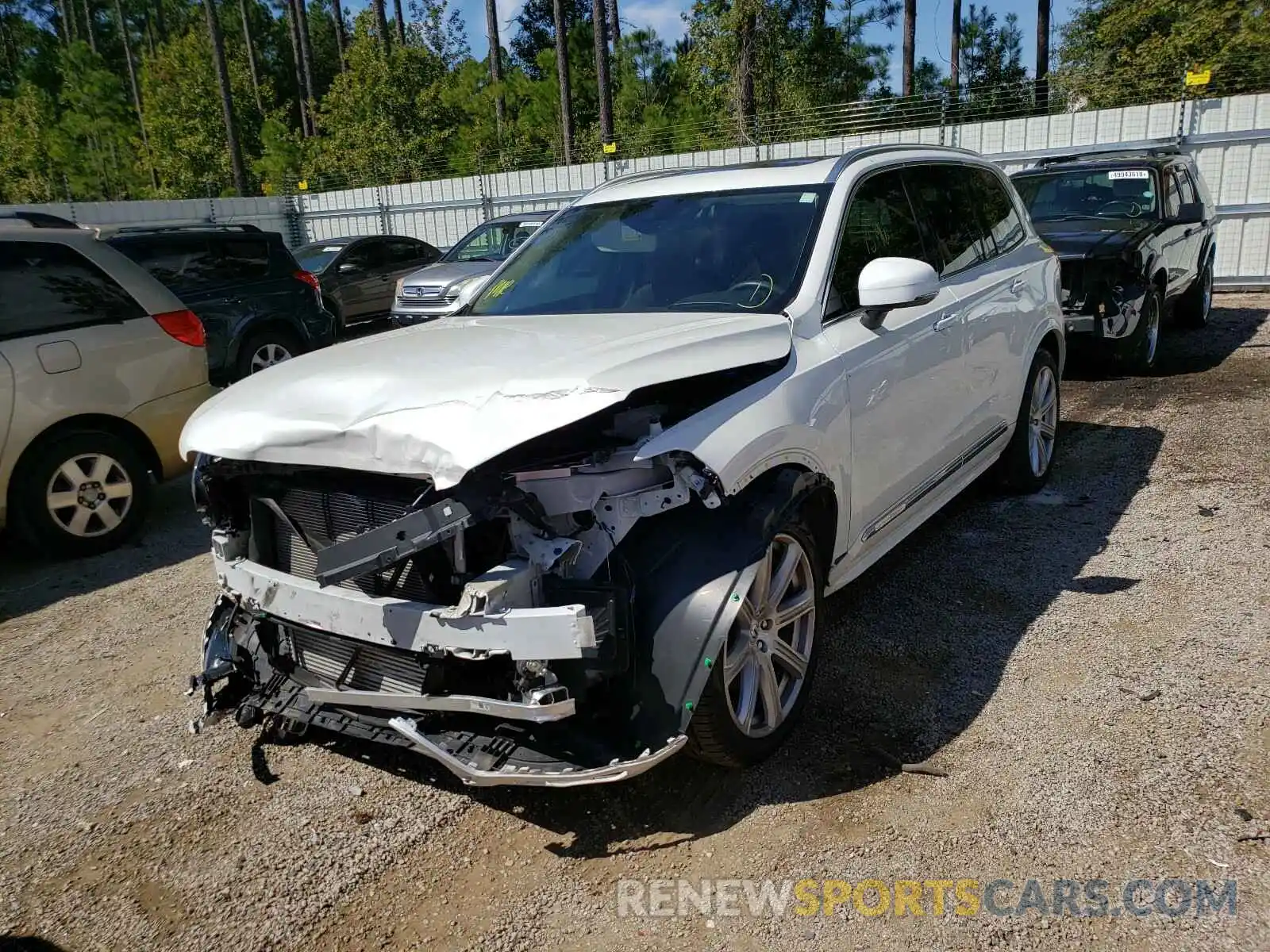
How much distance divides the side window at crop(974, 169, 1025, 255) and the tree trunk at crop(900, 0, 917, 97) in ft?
90.7

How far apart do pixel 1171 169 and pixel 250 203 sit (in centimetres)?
2222

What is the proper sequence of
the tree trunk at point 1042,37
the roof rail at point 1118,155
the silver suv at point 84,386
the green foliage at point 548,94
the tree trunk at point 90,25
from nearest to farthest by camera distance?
the silver suv at point 84,386 < the roof rail at point 1118,155 < the green foliage at point 548,94 < the tree trunk at point 1042,37 < the tree trunk at point 90,25

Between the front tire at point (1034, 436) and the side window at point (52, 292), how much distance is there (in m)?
5.37

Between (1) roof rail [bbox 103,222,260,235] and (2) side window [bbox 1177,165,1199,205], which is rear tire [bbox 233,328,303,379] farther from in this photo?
(2) side window [bbox 1177,165,1199,205]

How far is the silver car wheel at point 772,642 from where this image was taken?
9.70 ft

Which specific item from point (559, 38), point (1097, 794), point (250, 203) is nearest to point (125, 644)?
point (1097, 794)

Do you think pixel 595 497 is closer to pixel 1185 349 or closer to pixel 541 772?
pixel 541 772

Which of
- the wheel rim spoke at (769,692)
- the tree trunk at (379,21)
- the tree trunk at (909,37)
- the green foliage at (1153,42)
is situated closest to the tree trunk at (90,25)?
the tree trunk at (379,21)

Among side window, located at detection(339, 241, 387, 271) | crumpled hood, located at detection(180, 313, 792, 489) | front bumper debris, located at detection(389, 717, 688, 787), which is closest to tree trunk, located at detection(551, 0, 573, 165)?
side window, located at detection(339, 241, 387, 271)

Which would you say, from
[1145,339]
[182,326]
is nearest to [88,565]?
[182,326]

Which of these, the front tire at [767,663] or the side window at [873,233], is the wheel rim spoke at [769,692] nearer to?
the front tire at [767,663]

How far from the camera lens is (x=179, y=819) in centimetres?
310

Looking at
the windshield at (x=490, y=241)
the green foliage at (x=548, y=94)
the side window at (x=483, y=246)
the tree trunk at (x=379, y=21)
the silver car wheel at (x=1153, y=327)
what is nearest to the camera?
the silver car wheel at (x=1153, y=327)

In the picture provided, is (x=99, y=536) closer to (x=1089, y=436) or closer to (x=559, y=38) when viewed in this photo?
(x=1089, y=436)
